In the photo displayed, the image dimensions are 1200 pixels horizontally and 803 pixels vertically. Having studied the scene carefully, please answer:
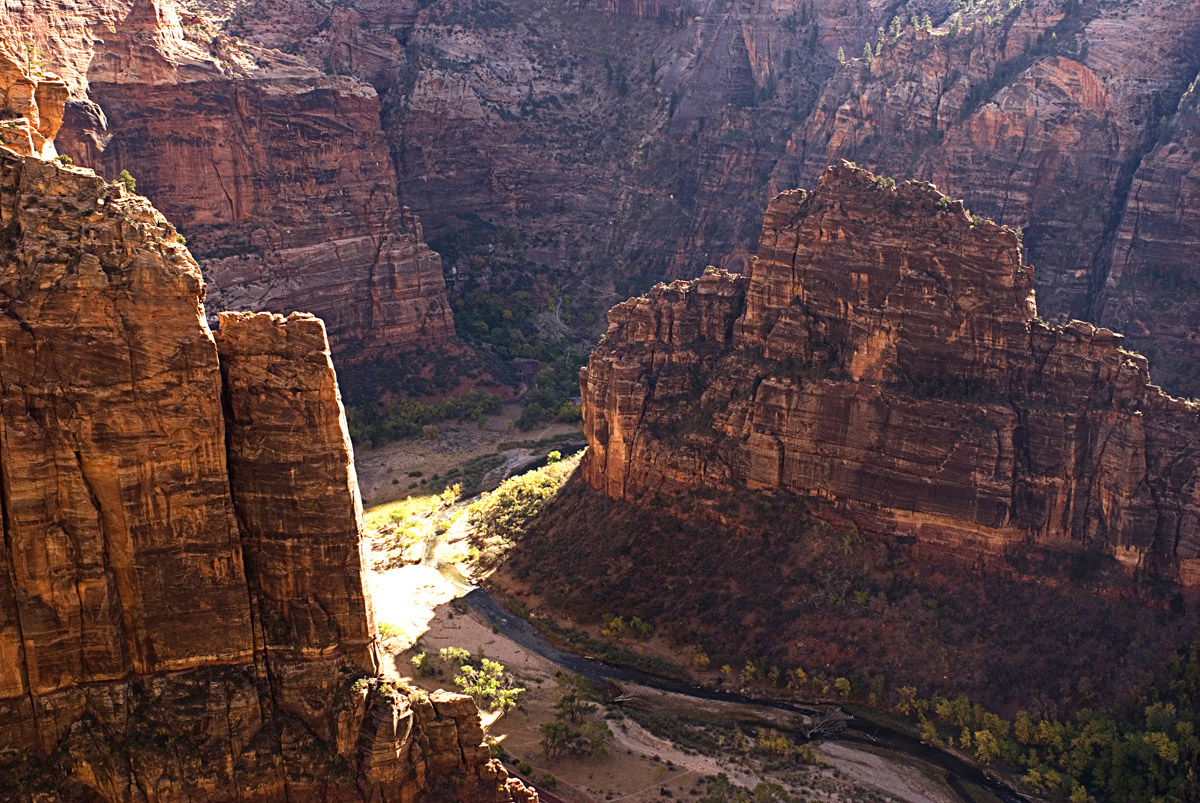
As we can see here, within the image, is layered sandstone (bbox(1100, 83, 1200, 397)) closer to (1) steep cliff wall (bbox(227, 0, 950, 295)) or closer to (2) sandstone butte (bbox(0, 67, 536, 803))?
(1) steep cliff wall (bbox(227, 0, 950, 295))

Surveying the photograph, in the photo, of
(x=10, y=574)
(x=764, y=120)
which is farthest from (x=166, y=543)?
(x=764, y=120)

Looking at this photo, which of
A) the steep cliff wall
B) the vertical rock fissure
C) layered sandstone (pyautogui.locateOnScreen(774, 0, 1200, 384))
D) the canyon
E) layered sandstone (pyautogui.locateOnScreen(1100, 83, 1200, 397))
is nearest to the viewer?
the vertical rock fissure

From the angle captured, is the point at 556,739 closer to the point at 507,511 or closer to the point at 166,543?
the point at 166,543

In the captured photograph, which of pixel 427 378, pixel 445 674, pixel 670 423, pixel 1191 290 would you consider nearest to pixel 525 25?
pixel 427 378

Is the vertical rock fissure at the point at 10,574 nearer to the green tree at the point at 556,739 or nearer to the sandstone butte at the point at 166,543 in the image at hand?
the sandstone butte at the point at 166,543

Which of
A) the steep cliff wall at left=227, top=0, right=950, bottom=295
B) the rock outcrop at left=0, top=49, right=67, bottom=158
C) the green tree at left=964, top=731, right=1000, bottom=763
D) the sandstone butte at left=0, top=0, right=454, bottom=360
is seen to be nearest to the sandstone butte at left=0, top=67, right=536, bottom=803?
the rock outcrop at left=0, top=49, right=67, bottom=158

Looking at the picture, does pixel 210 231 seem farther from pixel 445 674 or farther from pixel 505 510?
pixel 445 674
